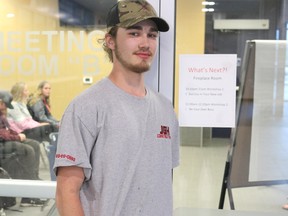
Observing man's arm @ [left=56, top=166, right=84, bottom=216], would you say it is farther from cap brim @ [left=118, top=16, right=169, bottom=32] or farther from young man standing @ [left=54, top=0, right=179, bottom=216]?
cap brim @ [left=118, top=16, right=169, bottom=32]

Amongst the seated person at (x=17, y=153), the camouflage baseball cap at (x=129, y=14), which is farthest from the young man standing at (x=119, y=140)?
the seated person at (x=17, y=153)

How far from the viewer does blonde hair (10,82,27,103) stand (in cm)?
218

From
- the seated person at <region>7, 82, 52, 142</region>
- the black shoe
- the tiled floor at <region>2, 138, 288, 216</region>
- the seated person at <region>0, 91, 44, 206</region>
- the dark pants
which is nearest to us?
the tiled floor at <region>2, 138, 288, 216</region>

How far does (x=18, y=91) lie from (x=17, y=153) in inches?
34.7

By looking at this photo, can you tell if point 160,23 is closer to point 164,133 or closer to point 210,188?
point 164,133

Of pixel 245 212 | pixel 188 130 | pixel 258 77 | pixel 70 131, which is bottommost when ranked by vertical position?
pixel 245 212

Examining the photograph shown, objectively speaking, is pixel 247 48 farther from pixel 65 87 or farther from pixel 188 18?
pixel 65 87

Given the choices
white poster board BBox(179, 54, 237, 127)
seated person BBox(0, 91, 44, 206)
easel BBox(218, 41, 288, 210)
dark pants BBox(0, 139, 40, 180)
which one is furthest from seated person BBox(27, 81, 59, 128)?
easel BBox(218, 41, 288, 210)

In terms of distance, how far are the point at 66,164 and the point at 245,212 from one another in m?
1.18

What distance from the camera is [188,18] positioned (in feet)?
6.49

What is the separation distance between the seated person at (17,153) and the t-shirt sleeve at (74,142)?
4.44 feet

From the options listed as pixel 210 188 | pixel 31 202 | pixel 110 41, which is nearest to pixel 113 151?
pixel 110 41

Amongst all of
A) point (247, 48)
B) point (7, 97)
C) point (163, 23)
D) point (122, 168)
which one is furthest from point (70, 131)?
point (7, 97)

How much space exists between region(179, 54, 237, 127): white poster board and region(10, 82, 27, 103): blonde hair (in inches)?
34.9
